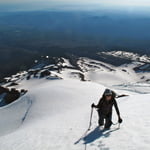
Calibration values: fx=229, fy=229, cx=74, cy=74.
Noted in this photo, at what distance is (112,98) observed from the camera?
8359 mm

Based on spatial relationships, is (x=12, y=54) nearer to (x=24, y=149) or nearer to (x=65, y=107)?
(x=65, y=107)

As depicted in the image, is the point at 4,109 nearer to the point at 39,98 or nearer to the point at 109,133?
the point at 39,98

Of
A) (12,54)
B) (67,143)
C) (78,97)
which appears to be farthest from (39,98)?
(12,54)

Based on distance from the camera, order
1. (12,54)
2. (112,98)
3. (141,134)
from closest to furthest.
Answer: (141,134)
(112,98)
(12,54)

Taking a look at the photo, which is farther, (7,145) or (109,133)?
(7,145)

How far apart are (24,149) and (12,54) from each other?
153199 mm

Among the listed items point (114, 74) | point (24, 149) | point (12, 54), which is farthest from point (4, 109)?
point (12, 54)

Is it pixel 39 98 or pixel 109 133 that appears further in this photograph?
pixel 39 98

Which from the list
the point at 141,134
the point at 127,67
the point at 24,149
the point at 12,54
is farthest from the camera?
the point at 12,54

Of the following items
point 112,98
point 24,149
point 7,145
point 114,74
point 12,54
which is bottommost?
point 12,54

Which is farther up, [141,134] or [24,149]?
[141,134]

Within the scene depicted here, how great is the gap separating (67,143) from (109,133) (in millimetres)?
1645

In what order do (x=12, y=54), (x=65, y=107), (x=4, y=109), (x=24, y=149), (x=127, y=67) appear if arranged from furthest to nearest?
1. (x=12, y=54)
2. (x=127, y=67)
3. (x=4, y=109)
4. (x=65, y=107)
5. (x=24, y=149)

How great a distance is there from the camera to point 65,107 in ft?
73.8
